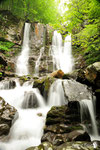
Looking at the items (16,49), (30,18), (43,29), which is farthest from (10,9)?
(16,49)

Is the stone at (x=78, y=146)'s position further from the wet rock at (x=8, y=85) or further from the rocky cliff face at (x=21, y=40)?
the rocky cliff face at (x=21, y=40)

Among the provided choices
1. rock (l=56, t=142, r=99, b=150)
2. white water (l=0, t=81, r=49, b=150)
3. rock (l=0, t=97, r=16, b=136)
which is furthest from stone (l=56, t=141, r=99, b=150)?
rock (l=0, t=97, r=16, b=136)

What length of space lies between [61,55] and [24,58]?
5.36 m

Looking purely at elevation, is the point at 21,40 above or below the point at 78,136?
above

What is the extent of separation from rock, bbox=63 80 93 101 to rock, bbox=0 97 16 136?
254 centimetres

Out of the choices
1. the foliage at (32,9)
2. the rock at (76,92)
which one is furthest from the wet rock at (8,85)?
the foliage at (32,9)

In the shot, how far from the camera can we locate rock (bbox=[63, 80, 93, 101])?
4939mm

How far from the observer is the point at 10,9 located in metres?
19.3

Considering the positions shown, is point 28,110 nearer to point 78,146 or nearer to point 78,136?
point 78,136

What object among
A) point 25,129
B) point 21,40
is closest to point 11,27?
point 21,40

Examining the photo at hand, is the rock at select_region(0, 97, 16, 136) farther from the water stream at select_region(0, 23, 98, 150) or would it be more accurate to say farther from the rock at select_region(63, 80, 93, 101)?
the rock at select_region(63, 80, 93, 101)

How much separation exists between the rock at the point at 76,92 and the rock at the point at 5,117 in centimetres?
254

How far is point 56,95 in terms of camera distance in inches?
236

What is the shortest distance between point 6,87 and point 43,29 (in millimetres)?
14326
